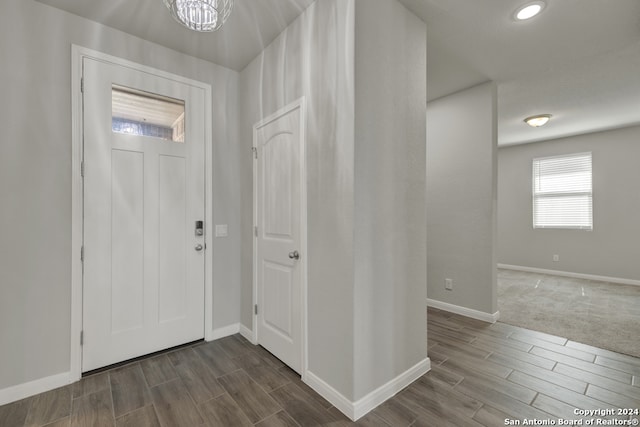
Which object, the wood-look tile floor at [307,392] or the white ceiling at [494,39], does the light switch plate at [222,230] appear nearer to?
the wood-look tile floor at [307,392]

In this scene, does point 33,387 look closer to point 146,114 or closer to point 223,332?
point 223,332

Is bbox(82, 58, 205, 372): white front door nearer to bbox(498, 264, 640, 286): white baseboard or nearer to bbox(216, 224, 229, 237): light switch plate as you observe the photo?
bbox(216, 224, 229, 237): light switch plate

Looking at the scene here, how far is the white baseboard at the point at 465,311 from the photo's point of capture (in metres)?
3.20

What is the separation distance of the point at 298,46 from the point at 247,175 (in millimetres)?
1256

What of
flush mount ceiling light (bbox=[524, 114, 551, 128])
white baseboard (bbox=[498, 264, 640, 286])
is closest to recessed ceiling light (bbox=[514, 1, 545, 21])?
flush mount ceiling light (bbox=[524, 114, 551, 128])

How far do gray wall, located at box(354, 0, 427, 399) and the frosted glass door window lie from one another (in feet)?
5.92

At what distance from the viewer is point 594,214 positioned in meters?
5.27

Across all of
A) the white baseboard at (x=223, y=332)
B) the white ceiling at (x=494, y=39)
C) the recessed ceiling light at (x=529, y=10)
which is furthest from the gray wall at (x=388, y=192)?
the white baseboard at (x=223, y=332)

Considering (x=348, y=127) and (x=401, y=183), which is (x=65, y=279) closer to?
(x=348, y=127)

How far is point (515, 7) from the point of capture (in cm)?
209

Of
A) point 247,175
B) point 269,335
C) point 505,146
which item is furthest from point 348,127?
point 505,146

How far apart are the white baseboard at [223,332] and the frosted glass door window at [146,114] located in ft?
6.14

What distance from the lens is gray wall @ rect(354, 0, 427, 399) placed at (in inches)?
70.1

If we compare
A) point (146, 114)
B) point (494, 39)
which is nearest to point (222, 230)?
point (146, 114)
